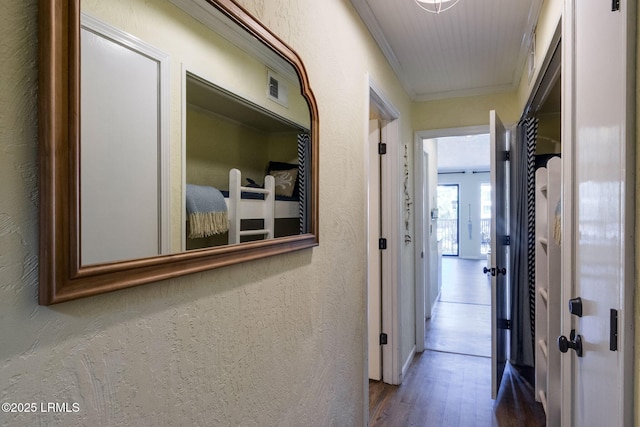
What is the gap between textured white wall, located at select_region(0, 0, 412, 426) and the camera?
56 cm

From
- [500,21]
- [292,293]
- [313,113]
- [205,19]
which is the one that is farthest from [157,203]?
[500,21]

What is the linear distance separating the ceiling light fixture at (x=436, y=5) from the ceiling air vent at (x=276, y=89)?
1124 mm

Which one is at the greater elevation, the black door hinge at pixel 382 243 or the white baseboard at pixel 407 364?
the black door hinge at pixel 382 243

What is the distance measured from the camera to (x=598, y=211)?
1017 mm

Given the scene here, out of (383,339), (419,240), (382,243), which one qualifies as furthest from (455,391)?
(419,240)

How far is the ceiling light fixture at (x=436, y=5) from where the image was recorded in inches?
77.5

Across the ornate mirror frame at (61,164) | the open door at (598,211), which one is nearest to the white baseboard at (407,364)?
the open door at (598,211)

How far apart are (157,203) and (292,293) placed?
26.8 inches

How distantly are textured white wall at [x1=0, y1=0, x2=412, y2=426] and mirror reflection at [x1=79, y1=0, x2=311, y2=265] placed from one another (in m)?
0.09

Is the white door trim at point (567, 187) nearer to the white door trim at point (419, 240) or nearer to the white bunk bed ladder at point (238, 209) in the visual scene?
the white bunk bed ladder at point (238, 209)

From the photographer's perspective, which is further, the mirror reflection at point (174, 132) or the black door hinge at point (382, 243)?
the black door hinge at point (382, 243)

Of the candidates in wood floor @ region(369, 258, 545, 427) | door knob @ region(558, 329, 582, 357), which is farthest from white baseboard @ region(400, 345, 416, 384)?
door knob @ region(558, 329, 582, 357)

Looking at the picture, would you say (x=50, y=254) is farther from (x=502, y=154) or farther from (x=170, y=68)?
(x=502, y=154)

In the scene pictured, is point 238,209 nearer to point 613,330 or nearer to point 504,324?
point 613,330
